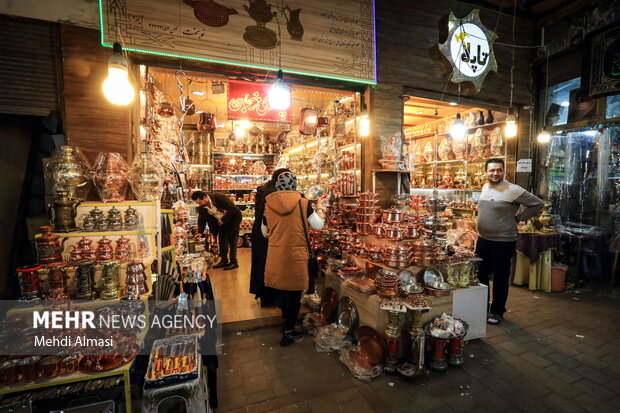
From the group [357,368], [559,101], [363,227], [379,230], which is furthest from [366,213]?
[559,101]

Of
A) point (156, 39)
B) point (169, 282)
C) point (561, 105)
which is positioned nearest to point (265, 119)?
point (156, 39)

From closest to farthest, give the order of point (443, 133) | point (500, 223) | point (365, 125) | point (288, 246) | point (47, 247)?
1. point (47, 247)
2. point (288, 246)
3. point (500, 223)
4. point (365, 125)
5. point (443, 133)

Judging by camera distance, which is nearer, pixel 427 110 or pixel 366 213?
pixel 366 213

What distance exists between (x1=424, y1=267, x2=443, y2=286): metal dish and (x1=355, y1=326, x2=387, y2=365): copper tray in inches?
34.5

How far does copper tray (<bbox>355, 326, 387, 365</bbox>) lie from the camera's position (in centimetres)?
266

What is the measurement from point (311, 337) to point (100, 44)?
415cm

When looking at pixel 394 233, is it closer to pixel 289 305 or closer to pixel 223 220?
pixel 289 305

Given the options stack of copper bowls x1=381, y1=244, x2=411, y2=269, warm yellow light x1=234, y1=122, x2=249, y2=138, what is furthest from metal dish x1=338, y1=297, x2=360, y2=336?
warm yellow light x1=234, y1=122, x2=249, y2=138

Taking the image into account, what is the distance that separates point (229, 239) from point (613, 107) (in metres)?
7.34

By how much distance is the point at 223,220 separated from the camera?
18.7 feet

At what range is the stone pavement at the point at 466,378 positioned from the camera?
2.22 metres

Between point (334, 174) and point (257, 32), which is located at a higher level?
point (257, 32)

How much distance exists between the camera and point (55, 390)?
1732 millimetres

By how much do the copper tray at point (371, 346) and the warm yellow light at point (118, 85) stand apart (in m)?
3.36
